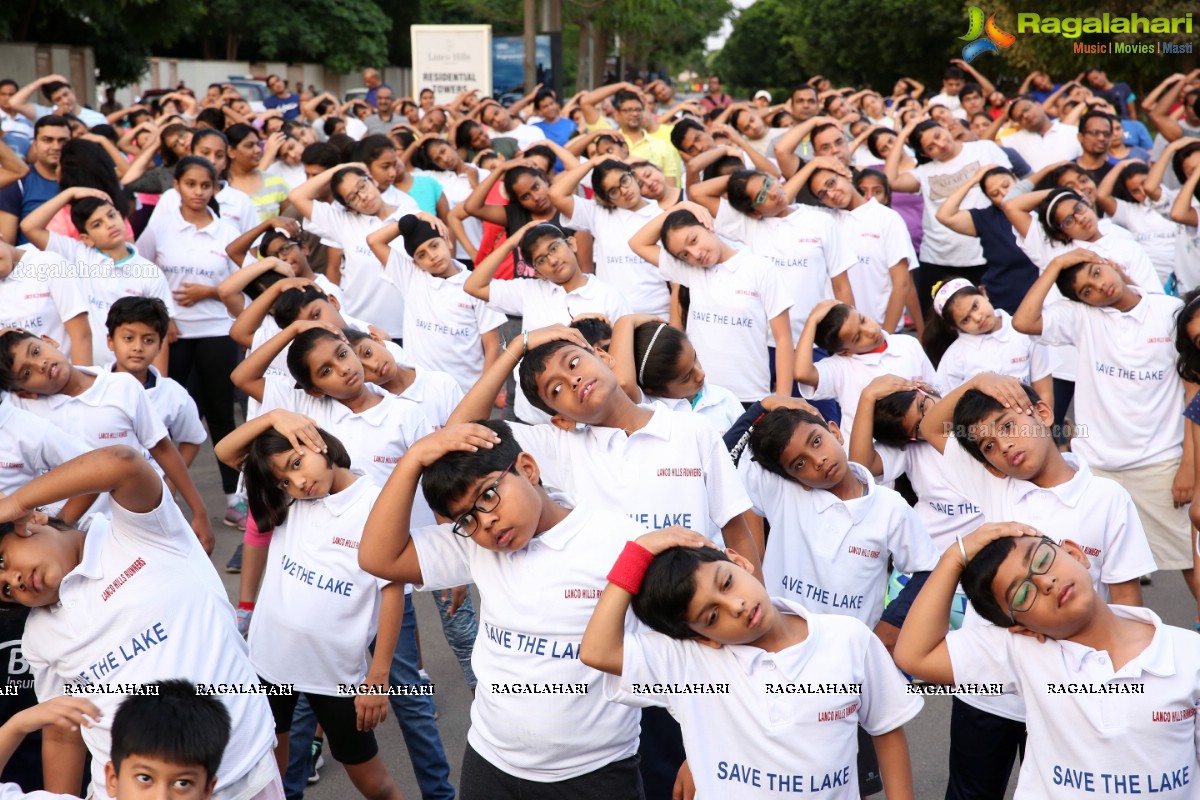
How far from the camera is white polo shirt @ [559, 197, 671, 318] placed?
720 centimetres

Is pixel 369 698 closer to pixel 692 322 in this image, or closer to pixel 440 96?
pixel 692 322

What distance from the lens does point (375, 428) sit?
437cm

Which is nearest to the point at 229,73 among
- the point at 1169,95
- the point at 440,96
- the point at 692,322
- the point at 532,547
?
the point at 440,96


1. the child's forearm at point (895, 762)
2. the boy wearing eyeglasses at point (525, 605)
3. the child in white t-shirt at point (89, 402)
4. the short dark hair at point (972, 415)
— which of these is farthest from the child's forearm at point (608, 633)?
the child in white t-shirt at point (89, 402)

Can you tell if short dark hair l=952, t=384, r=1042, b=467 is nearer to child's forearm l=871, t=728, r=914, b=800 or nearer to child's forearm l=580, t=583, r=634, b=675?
child's forearm l=871, t=728, r=914, b=800

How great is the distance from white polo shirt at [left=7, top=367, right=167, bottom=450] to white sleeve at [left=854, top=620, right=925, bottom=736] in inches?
119

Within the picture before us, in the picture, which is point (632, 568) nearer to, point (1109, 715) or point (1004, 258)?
point (1109, 715)

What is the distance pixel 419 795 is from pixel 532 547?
Result: 5.77ft

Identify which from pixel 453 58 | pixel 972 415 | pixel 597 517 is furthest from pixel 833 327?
pixel 453 58

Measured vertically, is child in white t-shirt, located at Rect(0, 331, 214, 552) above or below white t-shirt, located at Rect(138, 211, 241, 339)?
below

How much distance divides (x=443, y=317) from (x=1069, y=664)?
4.23m

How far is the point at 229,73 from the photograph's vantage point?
137ft

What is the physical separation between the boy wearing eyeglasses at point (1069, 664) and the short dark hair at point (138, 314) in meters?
3.71

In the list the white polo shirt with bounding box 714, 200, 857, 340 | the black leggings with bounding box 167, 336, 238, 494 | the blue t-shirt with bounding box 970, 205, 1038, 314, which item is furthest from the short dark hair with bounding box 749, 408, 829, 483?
the blue t-shirt with bounding box 970, 205, 1038, 314
